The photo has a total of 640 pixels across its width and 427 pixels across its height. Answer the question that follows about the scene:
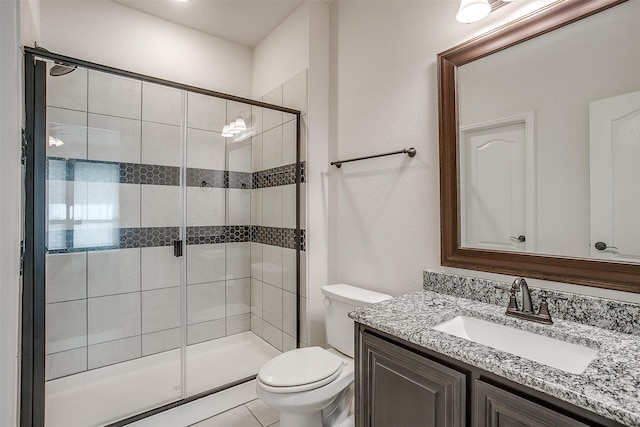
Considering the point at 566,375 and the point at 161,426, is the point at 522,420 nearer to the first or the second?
the point at 566,375

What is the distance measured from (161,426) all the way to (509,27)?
260 cm

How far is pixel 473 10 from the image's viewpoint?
1.29 metres

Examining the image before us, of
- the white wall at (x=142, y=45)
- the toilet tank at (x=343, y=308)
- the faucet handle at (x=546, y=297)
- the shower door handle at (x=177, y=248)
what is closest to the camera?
the faucet handle at (x=546, y=297)

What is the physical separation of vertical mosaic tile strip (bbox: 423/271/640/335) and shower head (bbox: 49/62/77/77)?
87.2 inches

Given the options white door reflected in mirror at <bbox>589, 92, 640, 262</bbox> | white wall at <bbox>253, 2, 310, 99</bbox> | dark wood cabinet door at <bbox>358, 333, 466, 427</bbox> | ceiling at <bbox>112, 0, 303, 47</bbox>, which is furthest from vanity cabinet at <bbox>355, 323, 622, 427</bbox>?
ceiling at <bbox>112, 0, 303, 47</bbox>

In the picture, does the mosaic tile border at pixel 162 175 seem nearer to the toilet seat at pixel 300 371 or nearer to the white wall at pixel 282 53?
the white wall at pixel 282 53

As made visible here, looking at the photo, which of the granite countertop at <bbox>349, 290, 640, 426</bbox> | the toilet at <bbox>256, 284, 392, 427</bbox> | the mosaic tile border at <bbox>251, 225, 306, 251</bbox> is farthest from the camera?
the mosaic tile border at <bbox>251, 225, 306, 251</bbox>

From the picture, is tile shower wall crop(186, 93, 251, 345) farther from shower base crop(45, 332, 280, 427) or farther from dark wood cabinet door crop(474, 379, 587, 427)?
dark wood cabinet door crop(474, 379, 587, 427)

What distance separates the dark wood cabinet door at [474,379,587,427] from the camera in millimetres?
734

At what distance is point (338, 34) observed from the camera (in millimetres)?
2162

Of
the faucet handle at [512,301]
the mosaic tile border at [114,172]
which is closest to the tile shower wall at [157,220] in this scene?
the mosaic tile border at [114,172]

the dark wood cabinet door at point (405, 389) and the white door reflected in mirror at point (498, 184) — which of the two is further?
the white door reflected in mirror at point (498, 184)

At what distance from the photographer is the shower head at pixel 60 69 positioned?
163 cm

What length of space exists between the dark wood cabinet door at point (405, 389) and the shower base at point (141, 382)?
1285 mm
